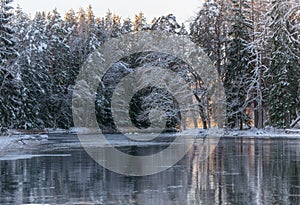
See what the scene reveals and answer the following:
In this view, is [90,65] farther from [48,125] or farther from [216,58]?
[216,58]

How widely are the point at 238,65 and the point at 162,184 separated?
4971cm

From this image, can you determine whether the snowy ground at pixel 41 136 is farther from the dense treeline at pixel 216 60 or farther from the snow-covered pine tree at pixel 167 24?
the snow-covered pine tree at pixel 167 24

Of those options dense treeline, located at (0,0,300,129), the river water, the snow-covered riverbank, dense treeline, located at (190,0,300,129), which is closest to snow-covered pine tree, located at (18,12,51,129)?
dense treeline, located at (0,0,300,129)

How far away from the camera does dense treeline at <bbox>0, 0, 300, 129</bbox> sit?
5578 centimetres

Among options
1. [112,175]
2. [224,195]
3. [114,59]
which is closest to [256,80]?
[114,59]

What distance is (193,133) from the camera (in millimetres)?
61031

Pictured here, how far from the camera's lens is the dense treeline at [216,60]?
55.8 meters

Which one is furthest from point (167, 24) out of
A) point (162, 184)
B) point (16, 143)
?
point (162, 184)

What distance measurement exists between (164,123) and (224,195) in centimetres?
5867

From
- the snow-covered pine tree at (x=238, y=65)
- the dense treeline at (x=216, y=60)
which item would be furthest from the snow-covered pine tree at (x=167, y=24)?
the snow-covered pine tree at (x=238, y=65)

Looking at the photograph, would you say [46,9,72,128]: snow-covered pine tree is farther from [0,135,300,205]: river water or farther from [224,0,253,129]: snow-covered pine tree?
[0,135,300,205]: river water

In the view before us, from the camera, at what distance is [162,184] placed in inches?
618

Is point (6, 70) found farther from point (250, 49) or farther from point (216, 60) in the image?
point (250, 49)

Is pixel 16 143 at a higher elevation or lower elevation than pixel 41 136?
lower
